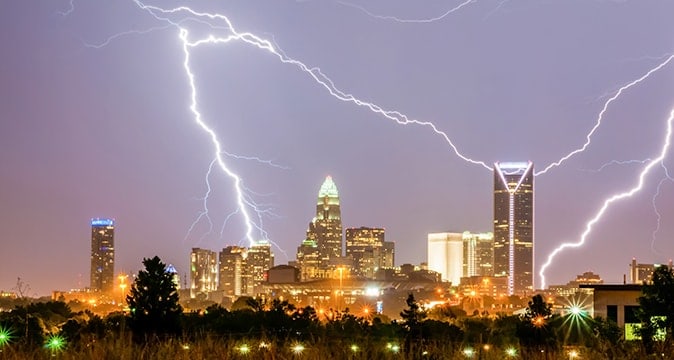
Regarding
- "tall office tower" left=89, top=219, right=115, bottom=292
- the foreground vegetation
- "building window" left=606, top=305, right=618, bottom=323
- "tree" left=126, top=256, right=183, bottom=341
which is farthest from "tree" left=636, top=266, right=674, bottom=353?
"tall office tower" left=89, top=219, right=115, bottom=292

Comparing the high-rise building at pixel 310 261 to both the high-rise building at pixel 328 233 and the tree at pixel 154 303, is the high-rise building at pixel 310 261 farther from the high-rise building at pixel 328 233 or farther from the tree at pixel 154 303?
the tree at pixel 154 303

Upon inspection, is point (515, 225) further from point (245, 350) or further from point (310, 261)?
point (245, 350)

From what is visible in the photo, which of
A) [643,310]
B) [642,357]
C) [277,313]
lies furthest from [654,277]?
[277,313]

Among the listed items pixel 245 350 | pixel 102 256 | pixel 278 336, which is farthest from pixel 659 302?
pixel 102 256

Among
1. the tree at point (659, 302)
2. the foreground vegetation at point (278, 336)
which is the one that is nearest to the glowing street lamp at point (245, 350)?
the foreground vegetation at point (278, 336)

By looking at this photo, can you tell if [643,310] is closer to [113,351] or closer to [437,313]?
[113,351]
